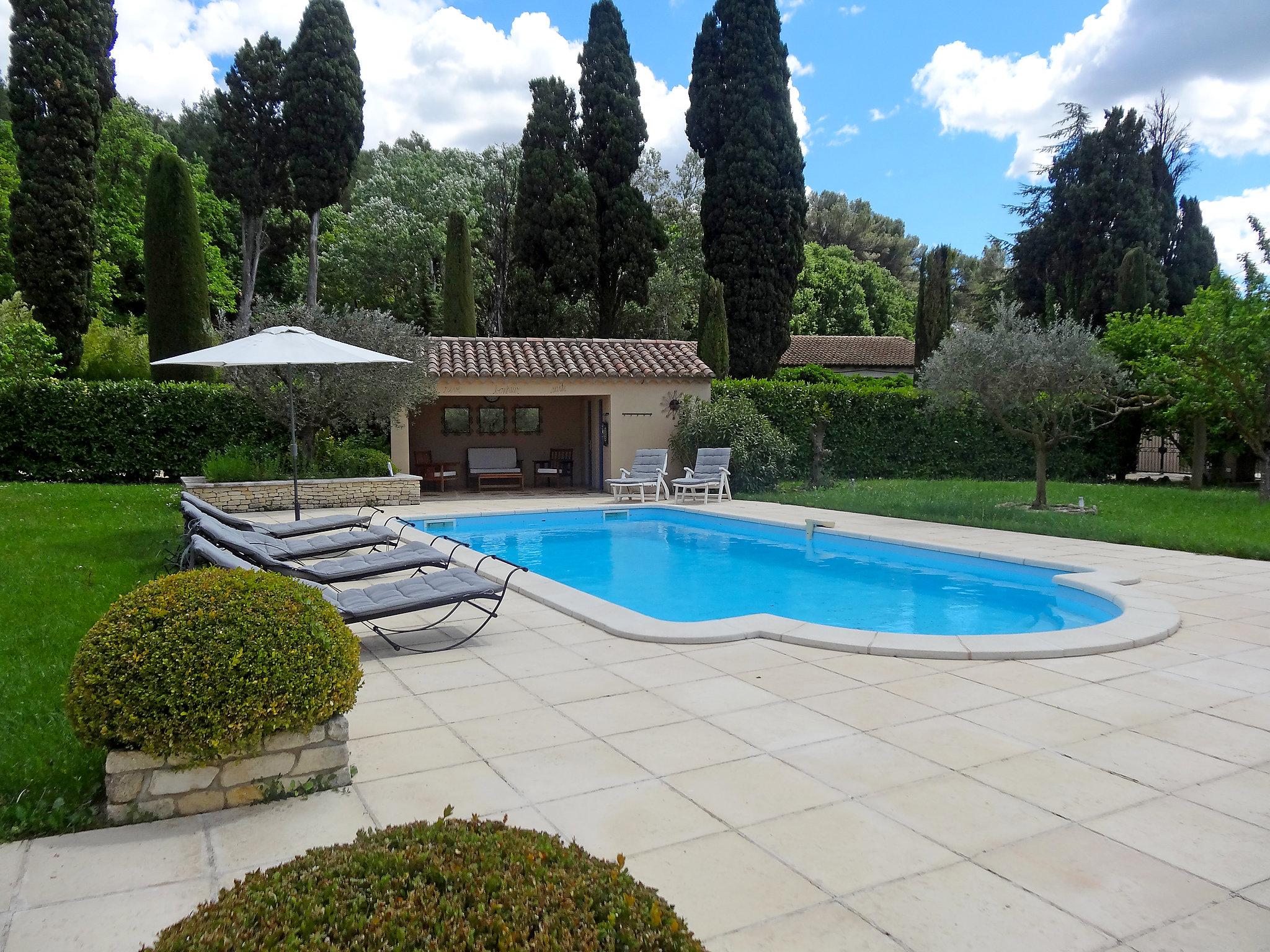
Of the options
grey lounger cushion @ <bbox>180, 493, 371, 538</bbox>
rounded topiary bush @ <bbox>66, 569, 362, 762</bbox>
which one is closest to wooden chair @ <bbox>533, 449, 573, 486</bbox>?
grey lounger cushion @ <bbox>180, 493, 371, 538</bbox>

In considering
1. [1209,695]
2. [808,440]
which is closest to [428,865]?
[1209,695]

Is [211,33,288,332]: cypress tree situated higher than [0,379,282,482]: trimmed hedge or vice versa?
[211,33,288,332]: cypress tree

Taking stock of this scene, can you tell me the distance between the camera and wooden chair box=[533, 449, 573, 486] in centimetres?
2034

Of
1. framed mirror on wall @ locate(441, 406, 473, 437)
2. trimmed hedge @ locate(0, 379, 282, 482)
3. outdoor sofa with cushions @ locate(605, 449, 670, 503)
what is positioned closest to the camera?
trimmed hedge @ locate(0, 379, 282, 482)

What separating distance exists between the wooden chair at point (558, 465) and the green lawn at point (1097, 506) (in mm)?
5327

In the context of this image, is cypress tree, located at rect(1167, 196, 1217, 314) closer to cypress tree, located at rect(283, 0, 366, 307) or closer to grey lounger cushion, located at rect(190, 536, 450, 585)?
cypress tree, located at rect(283, 0, 366, 307)

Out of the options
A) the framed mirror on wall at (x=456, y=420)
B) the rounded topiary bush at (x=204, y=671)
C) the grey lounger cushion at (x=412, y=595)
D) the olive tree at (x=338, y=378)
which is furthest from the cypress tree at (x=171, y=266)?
A: the rounded topiary bush at (x=204, y=671)

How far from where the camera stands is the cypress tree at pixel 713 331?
77.2ft

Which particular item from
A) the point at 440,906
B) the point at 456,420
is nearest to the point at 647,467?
the point at 456,420

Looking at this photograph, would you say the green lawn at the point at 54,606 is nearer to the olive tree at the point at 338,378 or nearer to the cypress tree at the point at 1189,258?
the olive tree at the point at 338,378

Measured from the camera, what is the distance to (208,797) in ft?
11.0

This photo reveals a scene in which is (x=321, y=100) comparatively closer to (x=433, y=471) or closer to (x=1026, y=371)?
(x=433, y=471)

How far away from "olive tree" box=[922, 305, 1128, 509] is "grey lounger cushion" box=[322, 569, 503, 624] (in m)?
9.60

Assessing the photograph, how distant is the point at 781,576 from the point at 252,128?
27.5m
